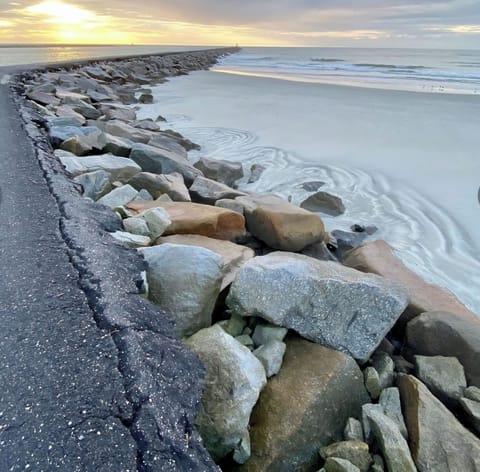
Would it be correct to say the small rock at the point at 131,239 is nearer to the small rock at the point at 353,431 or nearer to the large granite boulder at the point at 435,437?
the small rock at the point at 353,431

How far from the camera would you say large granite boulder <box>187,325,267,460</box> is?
1.59 m

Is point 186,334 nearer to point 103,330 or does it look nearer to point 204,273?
point 204,273

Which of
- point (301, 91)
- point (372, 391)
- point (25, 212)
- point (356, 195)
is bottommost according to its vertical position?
point (301, 91)

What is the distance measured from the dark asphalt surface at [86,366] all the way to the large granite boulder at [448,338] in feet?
4.61

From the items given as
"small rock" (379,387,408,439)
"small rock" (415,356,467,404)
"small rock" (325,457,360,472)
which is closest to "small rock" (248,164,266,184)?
"small rock" (415,356,467,404)

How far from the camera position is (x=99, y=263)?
2.08 meters

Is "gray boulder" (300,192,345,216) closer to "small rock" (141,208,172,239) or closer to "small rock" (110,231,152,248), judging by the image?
"small rock" (141,208,172,239)

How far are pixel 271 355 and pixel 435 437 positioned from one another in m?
0.73

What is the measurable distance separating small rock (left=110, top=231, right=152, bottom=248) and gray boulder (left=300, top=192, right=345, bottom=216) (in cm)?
262

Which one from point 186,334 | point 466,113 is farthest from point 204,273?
point 466,113

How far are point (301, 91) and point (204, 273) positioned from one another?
45.6ft

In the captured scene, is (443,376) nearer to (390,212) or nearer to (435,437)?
(435,437)

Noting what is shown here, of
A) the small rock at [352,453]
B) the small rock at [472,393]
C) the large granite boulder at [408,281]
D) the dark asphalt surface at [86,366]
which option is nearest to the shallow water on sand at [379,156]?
the large granite boulder at [408,281]

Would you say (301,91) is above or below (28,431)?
below
